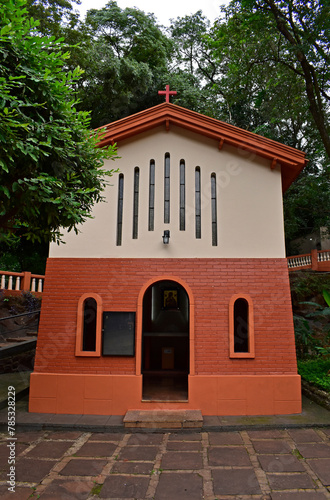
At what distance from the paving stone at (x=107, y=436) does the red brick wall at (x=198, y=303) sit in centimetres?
121

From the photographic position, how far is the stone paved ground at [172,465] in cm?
425

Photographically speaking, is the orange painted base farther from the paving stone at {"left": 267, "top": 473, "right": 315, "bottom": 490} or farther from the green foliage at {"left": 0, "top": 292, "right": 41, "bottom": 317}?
the green foliage at {"left": 0, "top": 292, "right": 41, "bottom": 317}

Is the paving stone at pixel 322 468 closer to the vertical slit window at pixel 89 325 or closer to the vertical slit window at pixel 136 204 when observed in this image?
the vertical slit window at pixel 89 325

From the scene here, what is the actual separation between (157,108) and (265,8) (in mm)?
5966

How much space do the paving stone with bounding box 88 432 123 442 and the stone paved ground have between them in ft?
0.06

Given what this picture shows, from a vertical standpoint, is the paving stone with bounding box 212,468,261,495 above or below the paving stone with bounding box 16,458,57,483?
below

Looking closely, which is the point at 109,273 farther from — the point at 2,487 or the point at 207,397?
the point at 2,487

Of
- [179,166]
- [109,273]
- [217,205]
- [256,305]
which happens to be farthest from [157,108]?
[256,305]

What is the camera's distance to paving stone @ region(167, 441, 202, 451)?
554cm

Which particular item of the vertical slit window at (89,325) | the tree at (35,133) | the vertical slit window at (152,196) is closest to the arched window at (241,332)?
the vertical slit window at (152,196)

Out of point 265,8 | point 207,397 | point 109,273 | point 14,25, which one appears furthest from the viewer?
point 265,8

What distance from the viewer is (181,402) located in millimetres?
7070

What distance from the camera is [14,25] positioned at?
4039 mm

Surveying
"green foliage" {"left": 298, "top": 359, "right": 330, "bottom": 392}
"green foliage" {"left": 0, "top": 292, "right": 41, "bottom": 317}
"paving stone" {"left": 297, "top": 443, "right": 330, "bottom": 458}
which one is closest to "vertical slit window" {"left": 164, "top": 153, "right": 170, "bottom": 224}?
"paving stone" {"left": 297, "top": 443, "right": 330, "bottom": 458}
